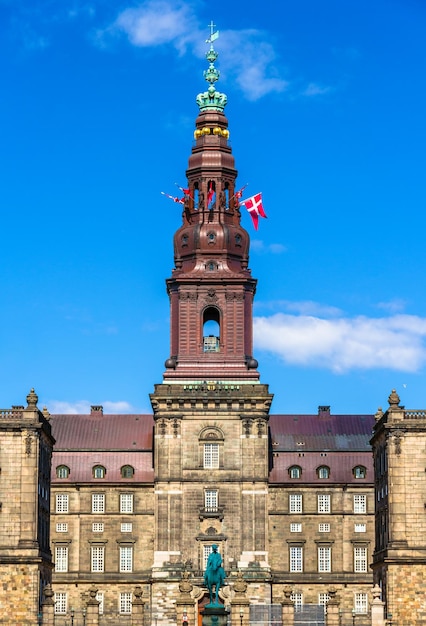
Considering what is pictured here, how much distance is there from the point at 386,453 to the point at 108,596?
39757 mm

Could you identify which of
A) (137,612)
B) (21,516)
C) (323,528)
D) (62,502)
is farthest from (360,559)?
(21,516)

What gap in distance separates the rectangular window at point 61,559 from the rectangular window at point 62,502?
3.94 meters

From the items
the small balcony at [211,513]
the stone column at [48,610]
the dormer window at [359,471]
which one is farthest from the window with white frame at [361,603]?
the stone column at [48,610]

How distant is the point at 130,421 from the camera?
161625 millimetres

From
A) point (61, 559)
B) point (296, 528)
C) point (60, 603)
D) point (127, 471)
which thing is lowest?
point (60, 603)

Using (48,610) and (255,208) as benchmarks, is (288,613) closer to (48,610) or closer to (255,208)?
(48,610)

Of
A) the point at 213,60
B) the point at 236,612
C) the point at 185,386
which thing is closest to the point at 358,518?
the point at 185,386

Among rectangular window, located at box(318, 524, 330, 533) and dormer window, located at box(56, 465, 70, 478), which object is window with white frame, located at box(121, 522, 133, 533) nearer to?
dormer window, located at box(56, 465, 70, 478)

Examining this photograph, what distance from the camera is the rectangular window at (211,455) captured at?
14438 centimetres

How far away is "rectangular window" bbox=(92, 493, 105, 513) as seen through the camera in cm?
15412

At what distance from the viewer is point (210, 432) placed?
145m

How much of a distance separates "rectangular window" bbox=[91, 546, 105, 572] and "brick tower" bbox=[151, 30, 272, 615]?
10.7m

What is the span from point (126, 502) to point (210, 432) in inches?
578

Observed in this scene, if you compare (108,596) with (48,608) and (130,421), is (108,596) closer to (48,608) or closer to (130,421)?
(130,421)
